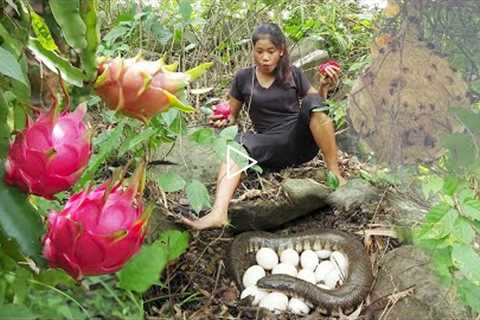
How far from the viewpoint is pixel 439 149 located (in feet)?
2.59

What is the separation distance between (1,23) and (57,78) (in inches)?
2.7

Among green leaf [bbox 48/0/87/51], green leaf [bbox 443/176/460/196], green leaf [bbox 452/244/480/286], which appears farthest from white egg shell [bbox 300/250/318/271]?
green leaf [bbox 48/0/87/51]

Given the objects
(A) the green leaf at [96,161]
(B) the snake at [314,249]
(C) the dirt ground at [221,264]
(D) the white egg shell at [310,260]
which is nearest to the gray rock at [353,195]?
(C) the dirt ground at [221,264]

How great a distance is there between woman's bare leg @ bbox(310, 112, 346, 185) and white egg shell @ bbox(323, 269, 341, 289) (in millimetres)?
400

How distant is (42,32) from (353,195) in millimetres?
1794

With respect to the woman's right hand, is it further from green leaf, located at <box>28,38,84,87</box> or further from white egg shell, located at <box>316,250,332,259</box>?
green leaf, located at <box>28,38,84,87</box>

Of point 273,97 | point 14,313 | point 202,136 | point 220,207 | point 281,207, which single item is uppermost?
point 14,313

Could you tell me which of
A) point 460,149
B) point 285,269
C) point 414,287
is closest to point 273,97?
point 285,269

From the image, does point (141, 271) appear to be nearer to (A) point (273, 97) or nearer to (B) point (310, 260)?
(B) point (310, 260)

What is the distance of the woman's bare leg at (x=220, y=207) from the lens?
86.8 inches

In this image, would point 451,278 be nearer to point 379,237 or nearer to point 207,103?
point 379,237

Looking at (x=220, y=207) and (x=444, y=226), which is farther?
(x=220, y=207)

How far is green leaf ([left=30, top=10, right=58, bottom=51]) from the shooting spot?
2.47 ft

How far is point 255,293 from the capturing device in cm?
213
